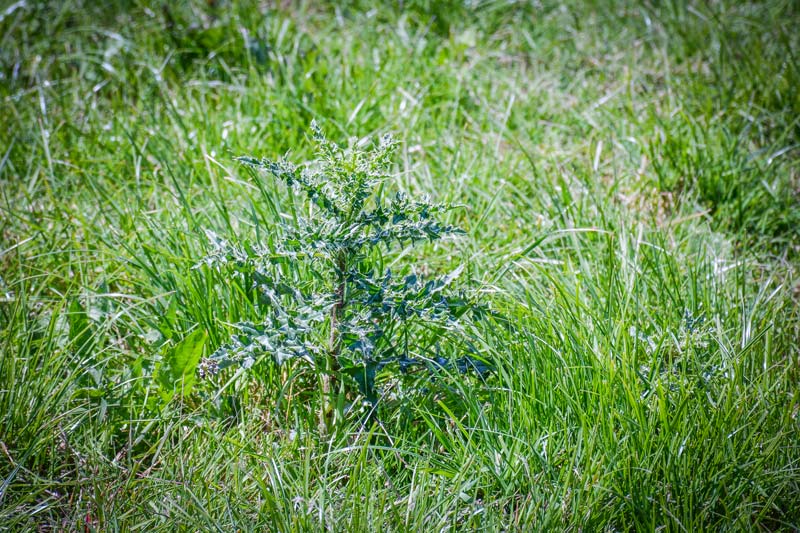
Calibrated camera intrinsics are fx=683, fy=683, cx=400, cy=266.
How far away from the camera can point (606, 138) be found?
133 inches

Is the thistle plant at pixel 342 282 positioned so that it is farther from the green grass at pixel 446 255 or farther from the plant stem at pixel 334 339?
the green grass at pixel 446 255

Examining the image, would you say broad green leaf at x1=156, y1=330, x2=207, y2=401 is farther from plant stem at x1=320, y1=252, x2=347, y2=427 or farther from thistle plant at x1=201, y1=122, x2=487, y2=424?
plant stem at x1=320, y1=252, x2=347, y2=427

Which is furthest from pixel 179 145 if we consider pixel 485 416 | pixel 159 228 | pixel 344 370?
pixel 485 416

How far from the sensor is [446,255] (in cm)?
257

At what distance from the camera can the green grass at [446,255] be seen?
5.86 feet

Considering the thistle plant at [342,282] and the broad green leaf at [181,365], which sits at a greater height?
the thistle plant at [342,282]

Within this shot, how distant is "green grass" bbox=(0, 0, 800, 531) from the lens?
179cm

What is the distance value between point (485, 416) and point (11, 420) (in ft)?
4.36

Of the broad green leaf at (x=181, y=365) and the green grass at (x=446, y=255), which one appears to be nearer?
the green grass at (x=446, y=255)

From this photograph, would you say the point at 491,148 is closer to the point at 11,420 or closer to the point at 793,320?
the point at 793,320

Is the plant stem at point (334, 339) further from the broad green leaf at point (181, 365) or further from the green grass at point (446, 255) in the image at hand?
the broad green leaf at point (181, 365)

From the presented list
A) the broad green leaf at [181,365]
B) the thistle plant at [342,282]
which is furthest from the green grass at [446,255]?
the thistle plant at [342,282]

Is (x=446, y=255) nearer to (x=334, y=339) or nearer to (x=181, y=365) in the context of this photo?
(x=334, y=339)

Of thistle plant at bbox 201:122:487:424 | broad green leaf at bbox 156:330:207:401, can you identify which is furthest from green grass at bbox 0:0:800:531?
thistle plant at bbox 201:122:487:424
